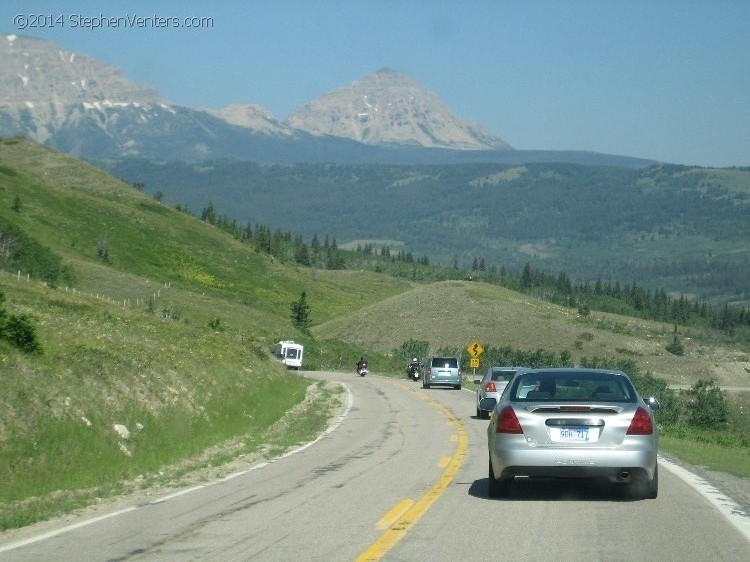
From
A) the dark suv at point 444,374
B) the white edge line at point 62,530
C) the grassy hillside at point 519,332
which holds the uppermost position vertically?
the grassy hillside at point 519,332

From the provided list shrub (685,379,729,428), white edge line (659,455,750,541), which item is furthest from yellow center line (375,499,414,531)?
shrub (685,379,729,428)

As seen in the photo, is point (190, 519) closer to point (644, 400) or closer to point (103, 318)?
point (644, 400)

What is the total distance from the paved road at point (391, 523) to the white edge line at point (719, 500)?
0.34ft

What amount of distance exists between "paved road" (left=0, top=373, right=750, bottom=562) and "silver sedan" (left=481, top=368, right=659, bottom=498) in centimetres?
41

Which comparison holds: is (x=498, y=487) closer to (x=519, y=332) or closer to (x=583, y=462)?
(x=583, y=462)

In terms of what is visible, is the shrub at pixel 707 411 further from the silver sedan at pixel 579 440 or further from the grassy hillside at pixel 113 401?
the silver sedan at pixel 579 440

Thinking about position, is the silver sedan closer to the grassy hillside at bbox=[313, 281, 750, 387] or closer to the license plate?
the license plate

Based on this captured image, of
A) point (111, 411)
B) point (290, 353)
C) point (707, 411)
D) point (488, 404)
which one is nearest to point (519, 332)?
point (290, 353)

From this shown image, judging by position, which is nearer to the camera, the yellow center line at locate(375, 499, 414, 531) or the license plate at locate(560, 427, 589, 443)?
the yellow center line at locate(375, 499, 414, 531)

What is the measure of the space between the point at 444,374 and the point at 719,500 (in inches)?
1494

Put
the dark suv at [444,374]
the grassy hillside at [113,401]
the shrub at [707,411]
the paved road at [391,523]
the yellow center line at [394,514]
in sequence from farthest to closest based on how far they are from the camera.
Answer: the dark suv at [444,374], the shrub at [707,411], the grassy hillside at [113,401], the yellow center line at [394,514], the paved road at [391,523]

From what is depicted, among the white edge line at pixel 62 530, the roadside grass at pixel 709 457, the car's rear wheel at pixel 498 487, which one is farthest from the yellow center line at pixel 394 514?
the roadside grass at pixel 709 457

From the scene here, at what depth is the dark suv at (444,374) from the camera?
51438 millimetres

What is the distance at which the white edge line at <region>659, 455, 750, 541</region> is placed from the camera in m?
11.7
